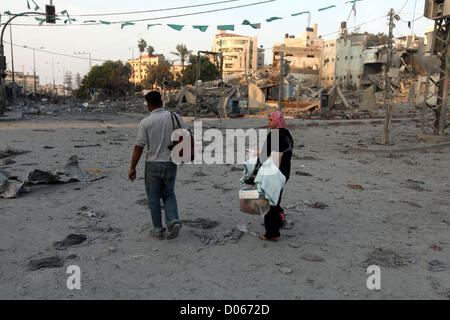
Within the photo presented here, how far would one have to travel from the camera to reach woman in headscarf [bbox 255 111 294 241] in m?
3.75

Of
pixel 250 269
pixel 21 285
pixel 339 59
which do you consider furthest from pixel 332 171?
pixel 339 59

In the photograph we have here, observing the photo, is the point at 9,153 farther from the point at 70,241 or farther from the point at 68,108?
the point at 68,108

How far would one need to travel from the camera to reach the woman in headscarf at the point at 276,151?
3.75 meters

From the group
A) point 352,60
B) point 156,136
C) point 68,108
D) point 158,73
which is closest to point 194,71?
point 158,73

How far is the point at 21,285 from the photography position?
2.89 metres

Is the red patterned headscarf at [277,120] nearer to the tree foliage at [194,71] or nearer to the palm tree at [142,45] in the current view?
the tree foliage at [194,71]

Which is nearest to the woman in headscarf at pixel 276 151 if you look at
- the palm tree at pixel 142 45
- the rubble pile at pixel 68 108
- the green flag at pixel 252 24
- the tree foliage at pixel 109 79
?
the green flag at pixel 252 24

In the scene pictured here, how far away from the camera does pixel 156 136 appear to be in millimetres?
3791

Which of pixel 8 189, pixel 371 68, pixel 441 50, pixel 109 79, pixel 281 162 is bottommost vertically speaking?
pixel 8 189

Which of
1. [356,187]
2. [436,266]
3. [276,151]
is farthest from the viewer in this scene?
[356,187]

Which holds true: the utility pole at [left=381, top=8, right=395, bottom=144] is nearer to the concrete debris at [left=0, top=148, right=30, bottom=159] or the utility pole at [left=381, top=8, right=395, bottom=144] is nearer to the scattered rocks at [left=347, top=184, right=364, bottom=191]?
the scattered rocks at [left=347, top=184, right=364, bottom=191]

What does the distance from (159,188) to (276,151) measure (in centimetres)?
140

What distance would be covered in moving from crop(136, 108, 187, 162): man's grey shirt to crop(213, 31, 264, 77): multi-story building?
71241 millimetres

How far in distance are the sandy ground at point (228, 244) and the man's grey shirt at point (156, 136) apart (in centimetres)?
→ 101
